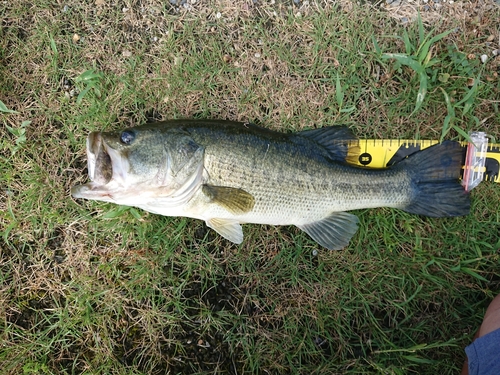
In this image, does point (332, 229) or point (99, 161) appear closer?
point (99, 161)

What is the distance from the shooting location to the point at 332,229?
3.19 meters

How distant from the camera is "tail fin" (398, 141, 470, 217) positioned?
3150mm

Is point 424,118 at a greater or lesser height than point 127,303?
greater

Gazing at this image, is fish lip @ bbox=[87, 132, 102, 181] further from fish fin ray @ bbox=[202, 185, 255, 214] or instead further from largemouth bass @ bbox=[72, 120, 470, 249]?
fish fin ray @ bbox=[202, 185, 255, 214]

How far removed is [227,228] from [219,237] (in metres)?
0.37

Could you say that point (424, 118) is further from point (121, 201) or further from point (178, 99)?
point (121, 201)

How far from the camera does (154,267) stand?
342 cm

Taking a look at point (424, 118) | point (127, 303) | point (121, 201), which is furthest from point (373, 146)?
point (127, 303)

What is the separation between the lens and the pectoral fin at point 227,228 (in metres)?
3.07

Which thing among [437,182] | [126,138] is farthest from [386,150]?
[126,138]

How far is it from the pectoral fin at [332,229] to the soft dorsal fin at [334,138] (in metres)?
0.51

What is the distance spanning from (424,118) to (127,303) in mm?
3270

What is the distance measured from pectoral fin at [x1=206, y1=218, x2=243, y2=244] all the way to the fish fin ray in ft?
0.75

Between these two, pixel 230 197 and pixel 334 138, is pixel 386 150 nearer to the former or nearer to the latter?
pixel 334 138
